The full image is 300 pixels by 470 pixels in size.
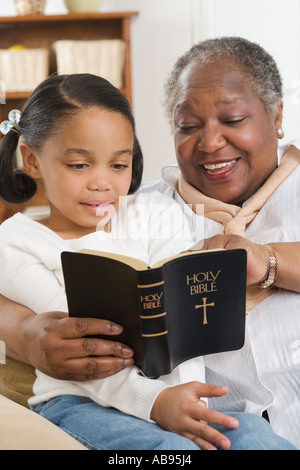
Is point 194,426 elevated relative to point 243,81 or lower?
lower

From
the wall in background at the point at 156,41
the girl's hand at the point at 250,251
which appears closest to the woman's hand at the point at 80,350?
the girl's hand at the point at 250,251

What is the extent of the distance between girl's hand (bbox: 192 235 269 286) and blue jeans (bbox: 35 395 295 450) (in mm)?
282

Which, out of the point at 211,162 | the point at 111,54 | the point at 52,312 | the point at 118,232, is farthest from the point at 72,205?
the point at 111,54

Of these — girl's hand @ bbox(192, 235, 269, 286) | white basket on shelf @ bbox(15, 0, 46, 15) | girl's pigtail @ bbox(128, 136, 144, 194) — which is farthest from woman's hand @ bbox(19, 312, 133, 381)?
white basket on shelf @ bbox(15, 0, 46, 15)

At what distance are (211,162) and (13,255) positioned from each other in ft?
1.79

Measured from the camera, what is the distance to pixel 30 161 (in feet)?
4.86

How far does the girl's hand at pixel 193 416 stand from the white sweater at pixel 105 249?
3 centimetres

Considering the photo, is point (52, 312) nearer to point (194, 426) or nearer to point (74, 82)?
point (194, 426)

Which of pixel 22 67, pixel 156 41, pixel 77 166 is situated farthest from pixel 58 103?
pixel 156 41

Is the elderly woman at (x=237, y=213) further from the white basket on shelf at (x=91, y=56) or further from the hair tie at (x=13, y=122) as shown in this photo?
the white basket on shelf at (x=91, y=56)

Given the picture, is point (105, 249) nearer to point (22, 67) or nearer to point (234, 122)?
point (234, 122)

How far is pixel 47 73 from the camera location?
3.92 meters
